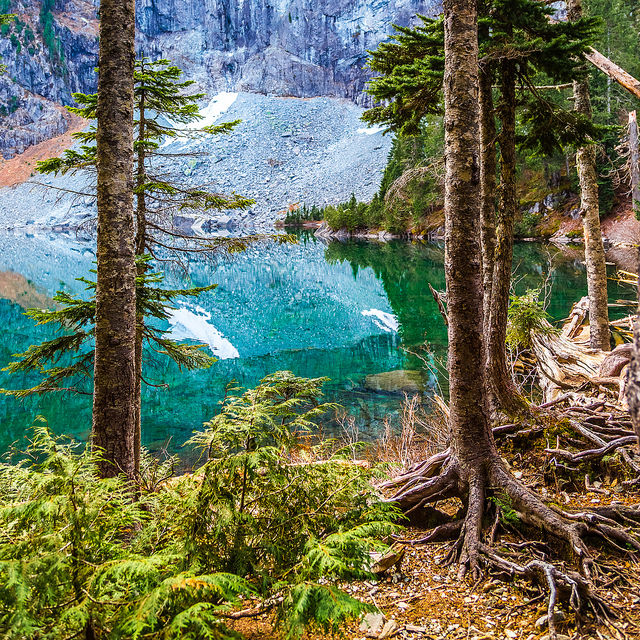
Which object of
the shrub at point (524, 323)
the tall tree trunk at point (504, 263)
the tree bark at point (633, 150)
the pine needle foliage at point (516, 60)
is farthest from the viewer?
the tree bark at point (633, 150)

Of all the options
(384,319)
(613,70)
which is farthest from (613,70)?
(384,319)

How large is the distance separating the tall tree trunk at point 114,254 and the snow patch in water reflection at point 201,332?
11451 millimetres

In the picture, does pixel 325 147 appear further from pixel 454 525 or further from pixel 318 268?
pixel 454 525

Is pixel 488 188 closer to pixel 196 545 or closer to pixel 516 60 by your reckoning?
pixel 516 60

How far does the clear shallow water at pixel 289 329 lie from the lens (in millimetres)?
10938

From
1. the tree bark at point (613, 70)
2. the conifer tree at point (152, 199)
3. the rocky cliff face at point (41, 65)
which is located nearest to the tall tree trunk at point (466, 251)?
the tree bark at point (613, 70)

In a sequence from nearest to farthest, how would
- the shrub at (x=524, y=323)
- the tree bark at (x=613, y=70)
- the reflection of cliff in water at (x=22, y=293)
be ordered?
the tree bark at (x=613, y=70) → the shrub at (x=524, y=323) → the reflection of cliff in water at (x=22, y=293)

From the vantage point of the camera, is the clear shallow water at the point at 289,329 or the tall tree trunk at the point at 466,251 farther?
the clear shallow water at the point at 289,329

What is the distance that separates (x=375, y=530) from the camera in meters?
2.12

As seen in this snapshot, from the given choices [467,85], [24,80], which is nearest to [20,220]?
[24,80]

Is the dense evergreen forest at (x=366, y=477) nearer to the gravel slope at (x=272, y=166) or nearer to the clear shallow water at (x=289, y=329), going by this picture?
the clear shallow water at (x=289, y=329)

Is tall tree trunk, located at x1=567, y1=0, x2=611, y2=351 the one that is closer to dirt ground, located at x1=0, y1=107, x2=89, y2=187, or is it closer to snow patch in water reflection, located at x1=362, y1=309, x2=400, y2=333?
snow patch in water reflection, located at x1=362, y1=309, x2=400, y2=333

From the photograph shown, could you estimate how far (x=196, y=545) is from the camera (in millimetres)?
1967

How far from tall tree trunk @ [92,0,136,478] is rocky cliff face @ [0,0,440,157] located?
129445mm
